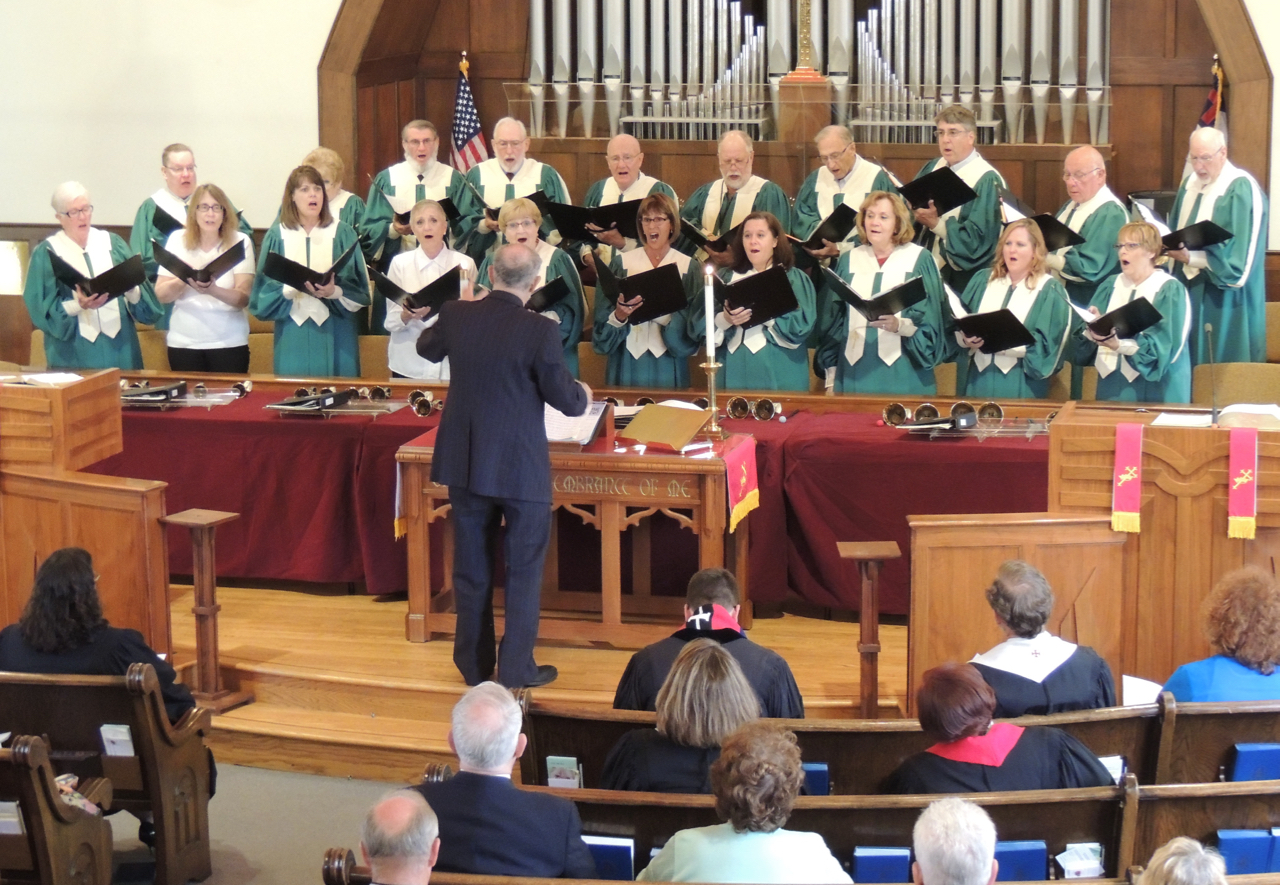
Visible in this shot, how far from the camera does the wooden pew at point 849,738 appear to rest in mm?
3850

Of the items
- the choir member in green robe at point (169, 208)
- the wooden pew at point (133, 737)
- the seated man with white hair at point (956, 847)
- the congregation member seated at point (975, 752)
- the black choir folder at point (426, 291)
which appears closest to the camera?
the seated man with white hair at point (956, 847)

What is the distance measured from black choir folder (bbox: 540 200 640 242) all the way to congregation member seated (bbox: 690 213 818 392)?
48 cm

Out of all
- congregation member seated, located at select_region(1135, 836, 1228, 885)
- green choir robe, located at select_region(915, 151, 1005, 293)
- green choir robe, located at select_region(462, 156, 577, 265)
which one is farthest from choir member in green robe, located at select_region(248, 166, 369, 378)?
congregation member seated, located at select_region(1135, 836, 1228, 885)

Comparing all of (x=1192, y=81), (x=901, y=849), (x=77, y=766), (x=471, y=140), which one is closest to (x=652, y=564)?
(x=77, y=766)

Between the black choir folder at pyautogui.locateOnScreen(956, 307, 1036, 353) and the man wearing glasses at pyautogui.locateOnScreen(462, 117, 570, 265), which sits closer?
the black choir folder at pyautogui.locateOnScreen(956, 307, 1036, 353)

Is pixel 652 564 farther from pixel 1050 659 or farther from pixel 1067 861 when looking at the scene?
pixel 1067 861

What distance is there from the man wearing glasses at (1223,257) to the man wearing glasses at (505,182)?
10.2 ft

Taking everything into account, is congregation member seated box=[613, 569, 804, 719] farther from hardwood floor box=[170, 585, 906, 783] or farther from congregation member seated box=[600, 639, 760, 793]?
hardwood floor box=[170, 585, 906, 783]

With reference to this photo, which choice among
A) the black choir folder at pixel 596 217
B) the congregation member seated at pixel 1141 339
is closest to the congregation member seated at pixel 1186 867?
the congregation member seated at pixel 1141 339

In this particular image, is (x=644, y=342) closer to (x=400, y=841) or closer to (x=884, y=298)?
(x=884, y=298)

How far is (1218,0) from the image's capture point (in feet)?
30.5

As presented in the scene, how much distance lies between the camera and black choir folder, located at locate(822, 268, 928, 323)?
6.27 metres

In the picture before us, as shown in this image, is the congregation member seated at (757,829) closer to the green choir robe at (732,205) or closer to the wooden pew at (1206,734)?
the wooden pew at (1206,734)

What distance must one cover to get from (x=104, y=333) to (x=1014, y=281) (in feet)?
13.8
